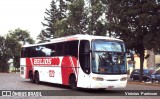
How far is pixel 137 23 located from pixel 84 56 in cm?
1489

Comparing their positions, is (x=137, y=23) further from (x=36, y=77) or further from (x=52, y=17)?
(x=52, y=17)

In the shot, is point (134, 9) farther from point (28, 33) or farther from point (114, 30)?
point (28, 33)

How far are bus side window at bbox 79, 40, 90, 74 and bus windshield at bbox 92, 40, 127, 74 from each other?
440 mm

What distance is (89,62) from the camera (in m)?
21.0

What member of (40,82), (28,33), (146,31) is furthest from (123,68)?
(28,33)

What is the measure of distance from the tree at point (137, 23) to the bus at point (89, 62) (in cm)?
1051

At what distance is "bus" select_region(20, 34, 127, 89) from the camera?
68.4 ft

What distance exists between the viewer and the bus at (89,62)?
20844 millimetres

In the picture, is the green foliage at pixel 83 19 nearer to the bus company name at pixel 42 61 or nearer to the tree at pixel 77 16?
the tree at pixel 77 16

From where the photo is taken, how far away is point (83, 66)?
2170 cm

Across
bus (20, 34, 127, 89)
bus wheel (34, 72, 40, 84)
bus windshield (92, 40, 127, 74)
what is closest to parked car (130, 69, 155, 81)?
bus wheel (34, 72, 40, 84)

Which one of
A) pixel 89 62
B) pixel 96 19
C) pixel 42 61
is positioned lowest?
pixel 89 62

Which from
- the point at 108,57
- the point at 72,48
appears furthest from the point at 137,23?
the point at 108,57

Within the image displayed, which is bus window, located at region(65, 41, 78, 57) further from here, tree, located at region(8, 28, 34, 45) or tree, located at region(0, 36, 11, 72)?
tree, located at region(8, 28, 34, 45)
